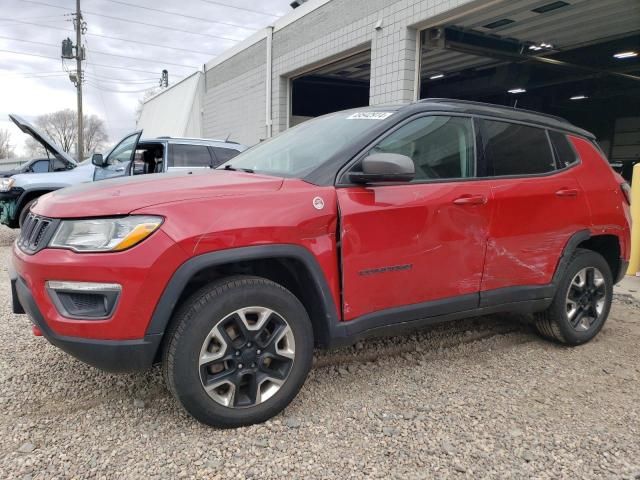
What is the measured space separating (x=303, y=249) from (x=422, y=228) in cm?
78

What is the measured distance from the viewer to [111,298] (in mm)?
2191

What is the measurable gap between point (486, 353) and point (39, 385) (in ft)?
9.88

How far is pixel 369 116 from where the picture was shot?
313 cm

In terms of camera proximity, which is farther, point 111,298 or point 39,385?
point 39,385

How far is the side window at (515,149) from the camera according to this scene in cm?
330

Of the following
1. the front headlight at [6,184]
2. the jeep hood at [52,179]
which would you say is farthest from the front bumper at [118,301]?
the front headlight at [6,184]

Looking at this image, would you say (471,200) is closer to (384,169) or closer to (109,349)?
(384,169)

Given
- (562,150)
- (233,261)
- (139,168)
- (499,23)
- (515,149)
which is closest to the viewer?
(233,261)

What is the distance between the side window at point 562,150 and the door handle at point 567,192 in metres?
0.20

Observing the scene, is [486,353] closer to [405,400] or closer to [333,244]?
[405,400]

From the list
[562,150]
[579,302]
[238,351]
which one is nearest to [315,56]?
[562,150]

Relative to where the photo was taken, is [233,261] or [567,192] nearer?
[233,261]

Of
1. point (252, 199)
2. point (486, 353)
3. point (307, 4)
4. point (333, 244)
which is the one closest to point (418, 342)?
point (486, 353)

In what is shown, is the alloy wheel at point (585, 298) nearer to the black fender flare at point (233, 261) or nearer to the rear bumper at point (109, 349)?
the black fender flare at point (233, 261)
